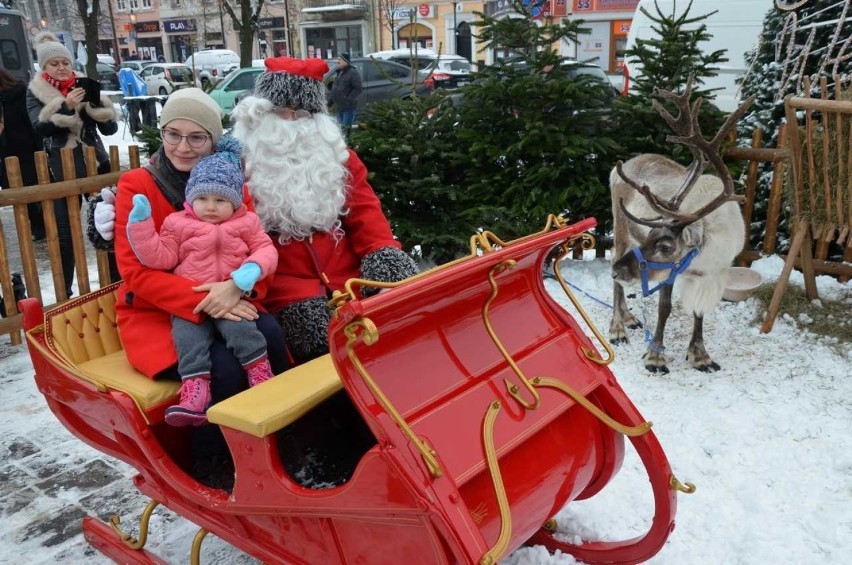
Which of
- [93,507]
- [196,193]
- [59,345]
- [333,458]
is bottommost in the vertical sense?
[93,507]

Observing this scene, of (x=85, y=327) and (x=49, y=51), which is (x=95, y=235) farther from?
(x=49, y=51)

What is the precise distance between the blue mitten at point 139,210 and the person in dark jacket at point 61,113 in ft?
10.8

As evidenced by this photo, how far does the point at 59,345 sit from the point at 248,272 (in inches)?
34.9

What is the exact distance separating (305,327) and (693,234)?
239cm

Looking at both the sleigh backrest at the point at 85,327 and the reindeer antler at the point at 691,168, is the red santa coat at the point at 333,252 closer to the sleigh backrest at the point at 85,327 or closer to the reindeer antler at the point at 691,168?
the sleigh backrest at the point at 85,327

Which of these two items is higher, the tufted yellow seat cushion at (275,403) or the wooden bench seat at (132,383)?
the tufted yellow seat cushion at (275,403)

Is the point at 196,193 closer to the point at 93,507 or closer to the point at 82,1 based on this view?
the point at 93,507

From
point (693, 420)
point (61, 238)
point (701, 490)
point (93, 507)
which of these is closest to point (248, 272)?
point (93, 507)

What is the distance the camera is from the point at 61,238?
5352 millimetres

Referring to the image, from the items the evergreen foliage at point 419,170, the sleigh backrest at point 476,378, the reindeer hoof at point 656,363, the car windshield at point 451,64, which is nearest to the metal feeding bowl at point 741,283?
the reindeer hoof at point 656,363

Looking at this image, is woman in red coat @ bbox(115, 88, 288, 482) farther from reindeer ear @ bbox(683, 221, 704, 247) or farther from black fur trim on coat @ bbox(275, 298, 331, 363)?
reindeer ear @ bbox(683, 221, 704, 247)

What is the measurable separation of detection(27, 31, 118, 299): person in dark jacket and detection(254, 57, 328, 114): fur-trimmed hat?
10.00 ft

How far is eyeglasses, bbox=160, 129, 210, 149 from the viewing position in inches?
109

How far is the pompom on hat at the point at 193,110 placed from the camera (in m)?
2.74
